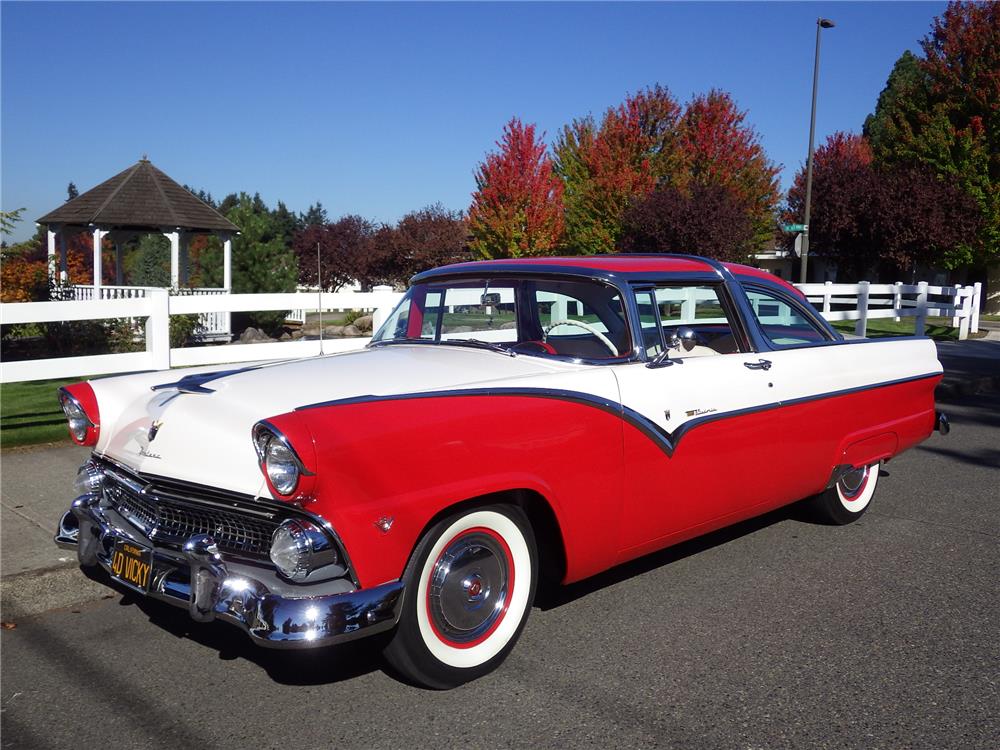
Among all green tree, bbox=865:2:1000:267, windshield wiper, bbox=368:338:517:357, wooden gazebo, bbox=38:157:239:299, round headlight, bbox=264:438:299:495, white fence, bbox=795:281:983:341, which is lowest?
round headlight, bbox=264:438:299:495

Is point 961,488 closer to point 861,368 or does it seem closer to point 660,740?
point 861,368

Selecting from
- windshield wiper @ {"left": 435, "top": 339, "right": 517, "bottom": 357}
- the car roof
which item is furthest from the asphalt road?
windshield wiper @ {"left": 435, "top": 339, "right": 517, "bottom": 357}

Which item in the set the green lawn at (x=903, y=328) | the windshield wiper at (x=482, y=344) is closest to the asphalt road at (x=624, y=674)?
the windshield wiper at (x=482, y=344)

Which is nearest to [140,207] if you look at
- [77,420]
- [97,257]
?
[97,257]

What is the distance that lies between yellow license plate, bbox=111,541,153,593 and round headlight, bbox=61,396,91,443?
681mm

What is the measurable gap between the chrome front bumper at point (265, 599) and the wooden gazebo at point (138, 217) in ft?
54.3

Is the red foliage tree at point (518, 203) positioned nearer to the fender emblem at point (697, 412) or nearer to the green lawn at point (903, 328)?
the green lawn at point (903, 328)

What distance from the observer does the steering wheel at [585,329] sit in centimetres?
418

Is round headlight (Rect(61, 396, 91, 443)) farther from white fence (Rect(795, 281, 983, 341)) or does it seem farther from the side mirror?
white fence (Rect(795, 281, 983, 341))

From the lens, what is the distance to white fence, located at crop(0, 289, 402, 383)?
703 cm

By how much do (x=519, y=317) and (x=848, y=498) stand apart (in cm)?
259

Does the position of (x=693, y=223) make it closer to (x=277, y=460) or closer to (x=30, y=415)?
(x=30, y=415)

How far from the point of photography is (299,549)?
3012mm

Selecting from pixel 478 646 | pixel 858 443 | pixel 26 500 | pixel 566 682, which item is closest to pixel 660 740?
pixel 566 682
